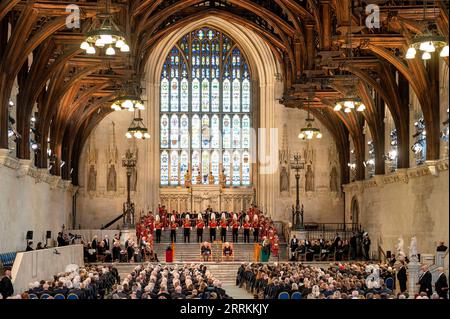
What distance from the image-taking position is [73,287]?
2628cm

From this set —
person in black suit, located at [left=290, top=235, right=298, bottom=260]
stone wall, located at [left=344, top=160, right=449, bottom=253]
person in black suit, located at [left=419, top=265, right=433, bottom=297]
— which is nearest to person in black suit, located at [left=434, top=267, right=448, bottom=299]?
person in black suit, located at [left=419, top=265, right=433, bottom=297]

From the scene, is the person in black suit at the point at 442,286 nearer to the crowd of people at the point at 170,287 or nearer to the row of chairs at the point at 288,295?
the row of chairs at the point at 288,295

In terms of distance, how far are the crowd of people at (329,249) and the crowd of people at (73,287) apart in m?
13.9

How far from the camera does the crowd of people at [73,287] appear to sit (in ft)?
75.1

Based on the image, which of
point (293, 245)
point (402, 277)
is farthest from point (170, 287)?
point (293, 245)

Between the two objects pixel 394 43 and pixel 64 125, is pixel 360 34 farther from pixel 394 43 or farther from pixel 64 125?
pixel 64 125

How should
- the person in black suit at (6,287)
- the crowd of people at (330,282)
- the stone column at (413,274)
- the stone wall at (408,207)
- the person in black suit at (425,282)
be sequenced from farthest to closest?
the stone wall at (408,207), the stone column at (413,274), the person in black suit at (425,282), the crowd of people at (330,282), the person in black suit at (6,287)

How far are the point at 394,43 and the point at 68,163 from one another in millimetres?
22446

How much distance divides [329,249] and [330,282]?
1968cm

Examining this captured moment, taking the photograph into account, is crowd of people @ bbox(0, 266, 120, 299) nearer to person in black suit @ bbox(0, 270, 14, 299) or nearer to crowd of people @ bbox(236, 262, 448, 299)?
person in black suit @ bbox(0, 270, 14, 299)

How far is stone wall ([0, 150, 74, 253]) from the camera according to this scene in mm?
34069

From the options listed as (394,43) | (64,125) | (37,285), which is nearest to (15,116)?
(64,125)

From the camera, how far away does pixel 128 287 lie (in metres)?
26.6

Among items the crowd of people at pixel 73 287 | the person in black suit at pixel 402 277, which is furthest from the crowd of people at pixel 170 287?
the person in black suit at pixel 402 277
